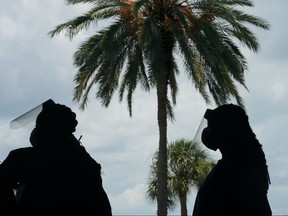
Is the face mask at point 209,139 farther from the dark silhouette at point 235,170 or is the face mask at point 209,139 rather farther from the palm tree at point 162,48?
the palm tree at point 162,48

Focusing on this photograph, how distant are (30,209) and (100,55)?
18.8 m

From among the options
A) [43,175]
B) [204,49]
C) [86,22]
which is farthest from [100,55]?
[43,175]

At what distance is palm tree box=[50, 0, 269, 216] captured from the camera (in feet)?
76.1

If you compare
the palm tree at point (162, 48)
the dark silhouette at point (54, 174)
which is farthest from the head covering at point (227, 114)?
the palm tree at point (162, 48)

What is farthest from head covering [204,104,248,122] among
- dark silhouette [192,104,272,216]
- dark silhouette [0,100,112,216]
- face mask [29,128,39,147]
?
face mask [29,128,39,147]

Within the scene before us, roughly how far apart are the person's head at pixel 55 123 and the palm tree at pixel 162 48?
1723 cm

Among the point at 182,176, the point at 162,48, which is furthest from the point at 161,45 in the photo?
the point at 182,176

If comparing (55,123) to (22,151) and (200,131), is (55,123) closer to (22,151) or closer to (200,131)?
(22,151)

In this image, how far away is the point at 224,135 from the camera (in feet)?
17.4

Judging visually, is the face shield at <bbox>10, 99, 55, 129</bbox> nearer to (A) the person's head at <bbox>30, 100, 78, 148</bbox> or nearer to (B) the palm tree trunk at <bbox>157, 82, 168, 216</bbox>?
(A) the person's head at <bbox>30, 100, 78, 148</bbox>

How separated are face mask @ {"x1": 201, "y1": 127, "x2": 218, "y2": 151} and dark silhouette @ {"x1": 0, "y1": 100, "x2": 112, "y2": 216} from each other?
2.50ft

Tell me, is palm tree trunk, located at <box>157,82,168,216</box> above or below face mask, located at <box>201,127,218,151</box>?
above

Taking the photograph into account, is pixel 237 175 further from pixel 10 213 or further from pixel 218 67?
pixel 218 67

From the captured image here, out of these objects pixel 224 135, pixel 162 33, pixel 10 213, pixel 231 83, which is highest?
pixel 162 33
